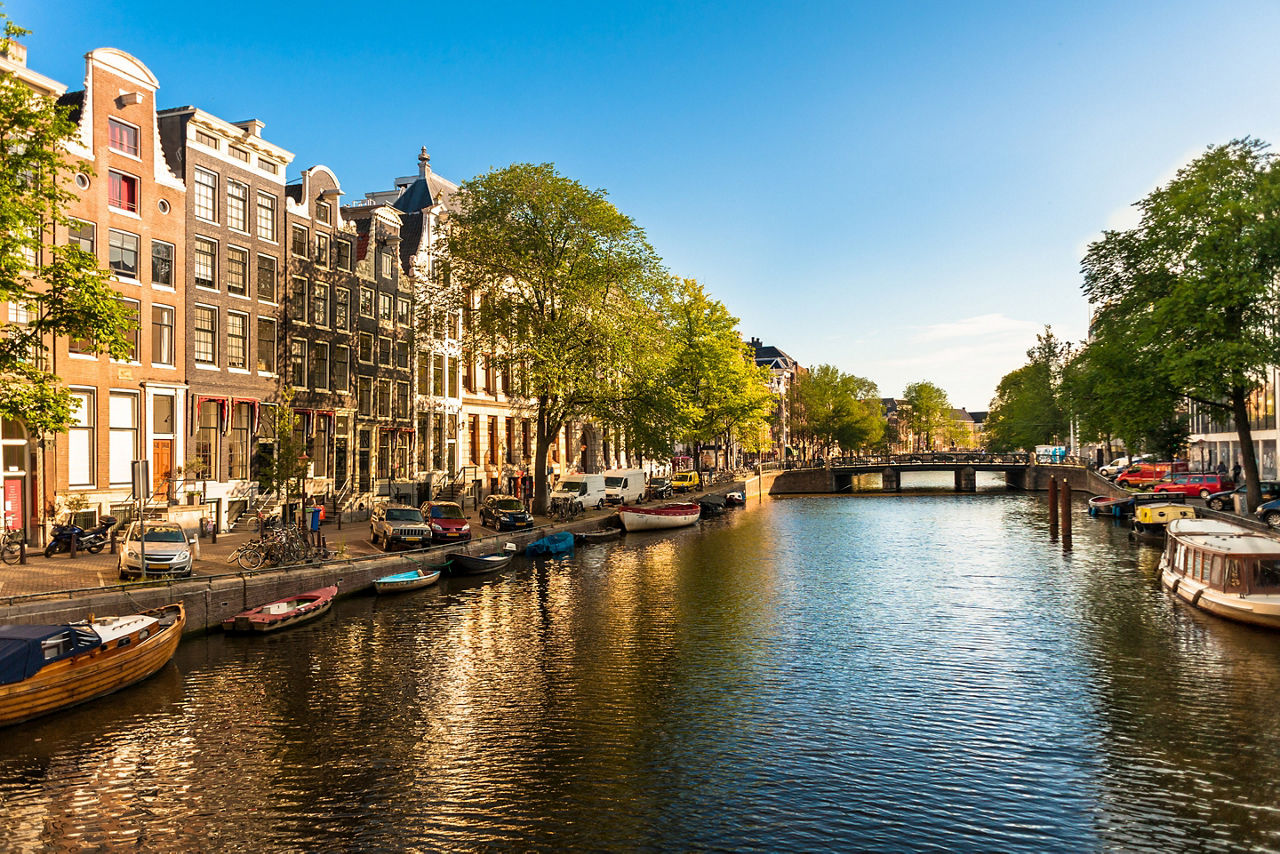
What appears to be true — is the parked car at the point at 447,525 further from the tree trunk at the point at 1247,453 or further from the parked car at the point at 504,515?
the tree trunk at the point at 1247,453

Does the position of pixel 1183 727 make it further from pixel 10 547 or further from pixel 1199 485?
pixel 1199 485

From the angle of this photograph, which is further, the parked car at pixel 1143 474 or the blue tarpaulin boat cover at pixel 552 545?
the parked car at pixel 1143 474

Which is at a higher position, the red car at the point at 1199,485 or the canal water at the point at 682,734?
the red car at the point at 1199,485

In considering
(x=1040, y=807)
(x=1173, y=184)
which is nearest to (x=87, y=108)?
(x=1040, y=807)

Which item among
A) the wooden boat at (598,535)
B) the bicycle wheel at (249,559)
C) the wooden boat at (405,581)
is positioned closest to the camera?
the bicycle wheel at (249,559)

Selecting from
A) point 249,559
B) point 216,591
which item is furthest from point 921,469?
point 216,591

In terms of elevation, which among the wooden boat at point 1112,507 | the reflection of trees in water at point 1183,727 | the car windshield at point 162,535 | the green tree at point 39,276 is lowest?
the reflection of trees in water at point 1183,727

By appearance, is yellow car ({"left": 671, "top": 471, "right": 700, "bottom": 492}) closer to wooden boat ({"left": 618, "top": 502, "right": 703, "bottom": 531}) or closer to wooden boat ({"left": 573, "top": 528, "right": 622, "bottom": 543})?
wooden boat ({"left": 618, "top": 502, "right": 703, "bottom": 531})

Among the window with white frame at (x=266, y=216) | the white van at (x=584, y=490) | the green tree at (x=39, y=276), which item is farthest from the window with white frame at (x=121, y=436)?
the white van at (x=584, y=490)

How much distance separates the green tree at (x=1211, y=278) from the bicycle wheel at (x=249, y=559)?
150 feet

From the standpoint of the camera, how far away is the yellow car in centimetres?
8144

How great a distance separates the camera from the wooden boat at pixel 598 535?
5016 cm

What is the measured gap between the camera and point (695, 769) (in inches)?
622

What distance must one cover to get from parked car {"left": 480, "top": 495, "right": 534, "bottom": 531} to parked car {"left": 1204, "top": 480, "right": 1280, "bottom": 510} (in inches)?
1569
